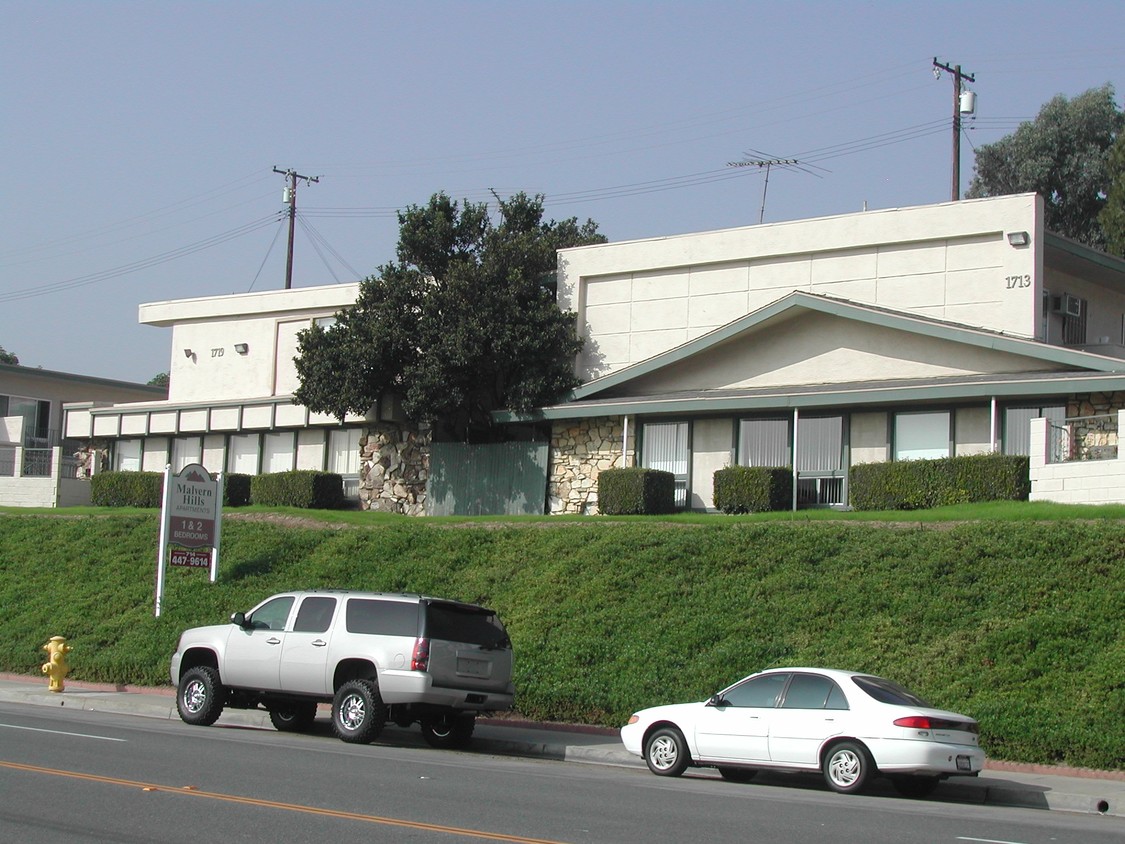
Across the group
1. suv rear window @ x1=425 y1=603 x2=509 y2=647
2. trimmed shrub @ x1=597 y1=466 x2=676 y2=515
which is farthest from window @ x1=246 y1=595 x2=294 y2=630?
trimmed shrub @ x1=597 y1=466 x2=676 y2=515

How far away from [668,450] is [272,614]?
50.7 ft

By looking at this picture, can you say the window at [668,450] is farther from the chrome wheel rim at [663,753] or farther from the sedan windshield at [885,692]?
the sedan windshield at [885,692]

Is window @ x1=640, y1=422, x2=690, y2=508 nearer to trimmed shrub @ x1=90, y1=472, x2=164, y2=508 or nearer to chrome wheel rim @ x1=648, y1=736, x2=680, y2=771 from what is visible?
trimmed shrub @ x1=90, y1=472, x2=164, y2=508

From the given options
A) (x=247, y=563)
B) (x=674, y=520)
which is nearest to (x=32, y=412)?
(x=247, y=563)

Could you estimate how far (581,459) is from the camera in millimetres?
33250

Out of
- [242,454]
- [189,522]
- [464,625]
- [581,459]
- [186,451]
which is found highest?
[186,451]

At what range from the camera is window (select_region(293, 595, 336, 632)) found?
1734cm

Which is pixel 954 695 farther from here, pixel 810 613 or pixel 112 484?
pixel 112 484

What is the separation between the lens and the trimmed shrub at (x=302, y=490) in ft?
116

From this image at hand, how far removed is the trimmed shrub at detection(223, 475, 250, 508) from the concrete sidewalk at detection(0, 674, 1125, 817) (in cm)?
1263

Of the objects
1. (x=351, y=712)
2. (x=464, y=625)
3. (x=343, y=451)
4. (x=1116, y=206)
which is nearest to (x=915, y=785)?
(x=464, y=625)

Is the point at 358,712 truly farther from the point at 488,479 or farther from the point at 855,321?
the point at 488,479

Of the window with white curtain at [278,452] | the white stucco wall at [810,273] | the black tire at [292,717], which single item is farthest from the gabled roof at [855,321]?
the black tire at [292,717]

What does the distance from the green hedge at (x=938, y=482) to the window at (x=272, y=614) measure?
1354cm
